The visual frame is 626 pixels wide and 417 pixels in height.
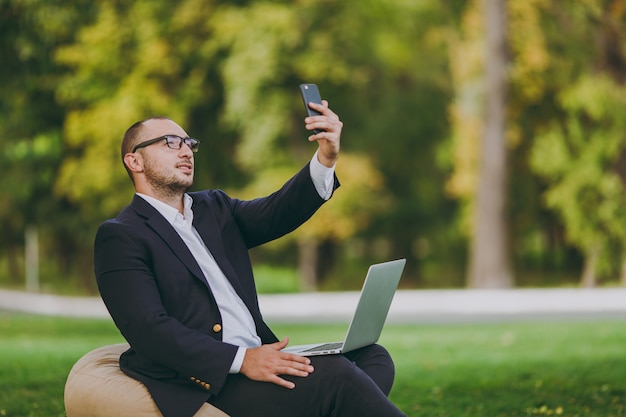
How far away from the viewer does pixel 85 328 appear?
18641mm

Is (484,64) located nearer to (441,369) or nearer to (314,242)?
(314,242)

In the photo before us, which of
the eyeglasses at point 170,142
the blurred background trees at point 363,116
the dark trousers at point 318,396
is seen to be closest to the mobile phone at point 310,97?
the eyeglasses at point 170,142

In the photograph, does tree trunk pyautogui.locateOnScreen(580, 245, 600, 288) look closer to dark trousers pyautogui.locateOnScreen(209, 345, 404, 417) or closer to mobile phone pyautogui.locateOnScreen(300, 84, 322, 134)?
mobile phone pyautogui.locateOnScreen(300, 84, 322, 134)

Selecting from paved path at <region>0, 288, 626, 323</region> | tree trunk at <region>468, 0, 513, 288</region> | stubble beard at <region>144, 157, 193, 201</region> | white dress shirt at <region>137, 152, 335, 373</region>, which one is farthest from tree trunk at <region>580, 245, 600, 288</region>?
stubble beard at <region>144, 157, 193, 201</region>

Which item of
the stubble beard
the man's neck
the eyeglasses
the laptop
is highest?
the eyeglasses

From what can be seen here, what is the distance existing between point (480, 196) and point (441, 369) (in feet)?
49.4

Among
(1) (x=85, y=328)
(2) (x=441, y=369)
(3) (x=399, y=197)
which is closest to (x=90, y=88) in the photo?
(3) (x=399, y=197)

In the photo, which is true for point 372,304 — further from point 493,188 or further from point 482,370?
point 493,188

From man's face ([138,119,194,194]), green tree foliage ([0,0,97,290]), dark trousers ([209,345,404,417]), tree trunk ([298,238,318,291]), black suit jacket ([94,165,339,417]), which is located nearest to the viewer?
dark trousers ([209,345,404,417])

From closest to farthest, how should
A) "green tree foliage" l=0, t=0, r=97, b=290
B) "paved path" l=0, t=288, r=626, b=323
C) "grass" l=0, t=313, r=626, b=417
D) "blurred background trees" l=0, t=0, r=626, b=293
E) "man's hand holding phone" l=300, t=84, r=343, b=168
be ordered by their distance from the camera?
"man's hand holding phone" l=300, t=84, r=343, b=168, "grass" l=0, t=313, r=626, b=417, "green tree foliage" l=0, t=0, r=97, b=290, "paved path" l=0, t=288, r=626, b=323, "blurred background trees" l=0, t=0, r=626, b=293

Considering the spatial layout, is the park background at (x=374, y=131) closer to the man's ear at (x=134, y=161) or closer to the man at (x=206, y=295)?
the man at (x=206, y=295)

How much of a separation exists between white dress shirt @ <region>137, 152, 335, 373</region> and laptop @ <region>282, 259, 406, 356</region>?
196 mm

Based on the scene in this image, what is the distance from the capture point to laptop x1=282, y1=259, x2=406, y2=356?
4531 mm

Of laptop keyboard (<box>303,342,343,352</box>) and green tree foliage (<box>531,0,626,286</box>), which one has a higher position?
green tree foliage (<box>531,0,626,286</box>)
